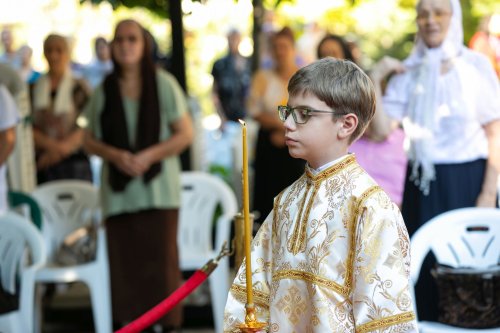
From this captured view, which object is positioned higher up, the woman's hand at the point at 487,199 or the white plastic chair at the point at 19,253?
the woman's hand at the point at 487,199

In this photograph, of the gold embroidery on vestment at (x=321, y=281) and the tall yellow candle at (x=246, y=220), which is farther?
the gold embroidery on vestment at (x=321, y=281)

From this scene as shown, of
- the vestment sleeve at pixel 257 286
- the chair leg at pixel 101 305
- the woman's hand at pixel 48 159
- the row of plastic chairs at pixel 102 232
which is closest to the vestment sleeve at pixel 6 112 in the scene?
the row of plastic chairs at pixel 102 232

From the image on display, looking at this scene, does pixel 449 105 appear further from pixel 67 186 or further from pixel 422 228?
pixel 67 186

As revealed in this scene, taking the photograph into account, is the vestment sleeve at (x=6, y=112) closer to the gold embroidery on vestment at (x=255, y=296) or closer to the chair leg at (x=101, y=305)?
the chair leg at (x=101, y=305)

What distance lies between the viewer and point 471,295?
4500mm

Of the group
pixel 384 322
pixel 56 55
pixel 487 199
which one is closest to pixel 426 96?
pixel 487 199

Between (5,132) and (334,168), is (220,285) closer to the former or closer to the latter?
(5,132)

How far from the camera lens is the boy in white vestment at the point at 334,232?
2984 millimetres

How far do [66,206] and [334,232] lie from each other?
13.3 feet

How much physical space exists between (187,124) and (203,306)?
1429 millimetres

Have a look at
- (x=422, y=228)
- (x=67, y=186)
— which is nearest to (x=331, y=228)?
(x=422, y=228)

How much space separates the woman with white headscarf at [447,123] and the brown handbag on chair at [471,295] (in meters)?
0.29

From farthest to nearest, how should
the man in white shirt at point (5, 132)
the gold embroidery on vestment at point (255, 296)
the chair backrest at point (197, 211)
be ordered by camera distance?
the chair backrest at point (197, 211), the man in white shirt at point (5, 132), the gold embroidery on vestment at point (255, 296)

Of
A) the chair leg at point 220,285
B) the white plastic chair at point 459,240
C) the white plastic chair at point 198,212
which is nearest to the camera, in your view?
the white plastic chair at point 459,240
